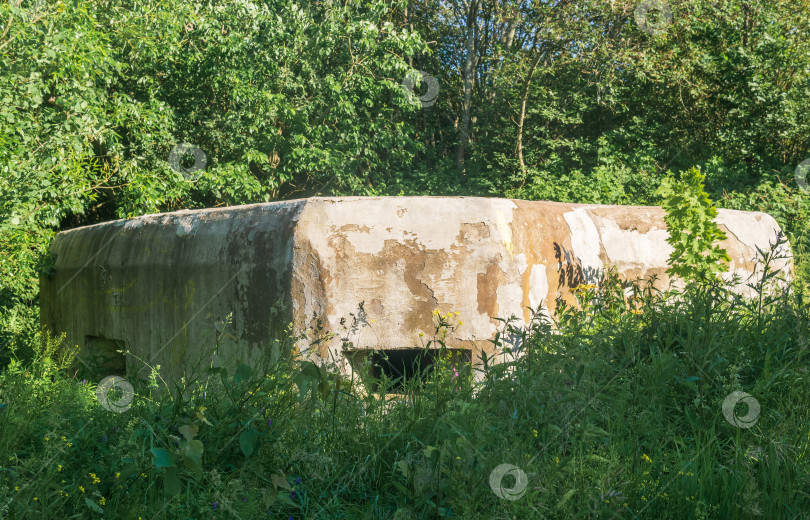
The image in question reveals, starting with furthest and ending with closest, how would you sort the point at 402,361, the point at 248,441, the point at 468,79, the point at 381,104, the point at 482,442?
the point at 468,79 < the point at 381,104 < the point at 402,361 < the point at 248,441 < the point at 482,442

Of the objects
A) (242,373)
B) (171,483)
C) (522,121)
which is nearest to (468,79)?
(522,121)

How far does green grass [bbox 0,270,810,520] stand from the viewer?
2162 millimetres

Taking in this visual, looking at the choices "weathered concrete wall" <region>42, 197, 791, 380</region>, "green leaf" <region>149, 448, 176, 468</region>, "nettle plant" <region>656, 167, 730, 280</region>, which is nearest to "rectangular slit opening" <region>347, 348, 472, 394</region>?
"weathered concrete wall" <region>42, 197, 791, 380</region>

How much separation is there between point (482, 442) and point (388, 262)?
2.04m

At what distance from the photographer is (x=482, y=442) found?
2.15m

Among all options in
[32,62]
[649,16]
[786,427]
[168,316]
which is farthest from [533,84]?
[786,427]

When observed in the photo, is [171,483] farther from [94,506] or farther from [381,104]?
[381,104]

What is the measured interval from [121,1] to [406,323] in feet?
23.3

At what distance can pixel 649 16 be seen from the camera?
11336 millimetres

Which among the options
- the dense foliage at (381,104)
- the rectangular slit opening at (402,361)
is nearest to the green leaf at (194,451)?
the rectangular slit opening at (402,361)

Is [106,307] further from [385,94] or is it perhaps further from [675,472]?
[385,94]

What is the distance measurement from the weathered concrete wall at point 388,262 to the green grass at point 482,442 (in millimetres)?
910

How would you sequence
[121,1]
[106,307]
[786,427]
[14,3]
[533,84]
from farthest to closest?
1. [533,84]
2. [121,1]
3. [14,3]
4. [106,307]
5. [786,427]

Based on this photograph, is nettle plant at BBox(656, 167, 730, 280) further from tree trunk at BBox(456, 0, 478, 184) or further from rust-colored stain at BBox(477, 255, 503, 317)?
tree trunk at BBox(456, 0, 478, 184)
